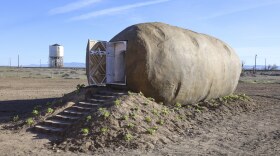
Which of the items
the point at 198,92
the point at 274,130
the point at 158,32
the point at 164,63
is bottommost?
the point at 274,130

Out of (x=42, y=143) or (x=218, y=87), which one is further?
(x=218, y=87)

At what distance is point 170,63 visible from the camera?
17.1 m

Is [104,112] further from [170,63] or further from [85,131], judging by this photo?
[170,63]

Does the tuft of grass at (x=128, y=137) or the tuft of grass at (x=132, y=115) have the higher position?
the tuft of grass at (x=132, y=115)

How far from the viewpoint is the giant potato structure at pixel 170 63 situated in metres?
16.6

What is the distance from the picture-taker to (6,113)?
19.0 meters

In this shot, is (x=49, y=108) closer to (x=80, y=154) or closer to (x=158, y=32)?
(x=80, y=154)

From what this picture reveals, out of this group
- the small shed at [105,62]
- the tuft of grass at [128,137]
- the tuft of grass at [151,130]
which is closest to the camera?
the tuft of grass at [128,137]

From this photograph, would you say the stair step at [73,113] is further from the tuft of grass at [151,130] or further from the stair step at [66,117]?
the tuft of grass at [151,130]

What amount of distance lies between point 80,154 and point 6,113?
27.4ft

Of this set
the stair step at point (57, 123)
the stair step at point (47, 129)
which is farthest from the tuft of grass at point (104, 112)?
the stair step at point (47, 129)

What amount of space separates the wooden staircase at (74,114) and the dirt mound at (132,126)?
1.67ft

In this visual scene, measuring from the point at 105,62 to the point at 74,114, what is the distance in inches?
176

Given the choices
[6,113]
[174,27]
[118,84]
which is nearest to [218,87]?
[174,27]
